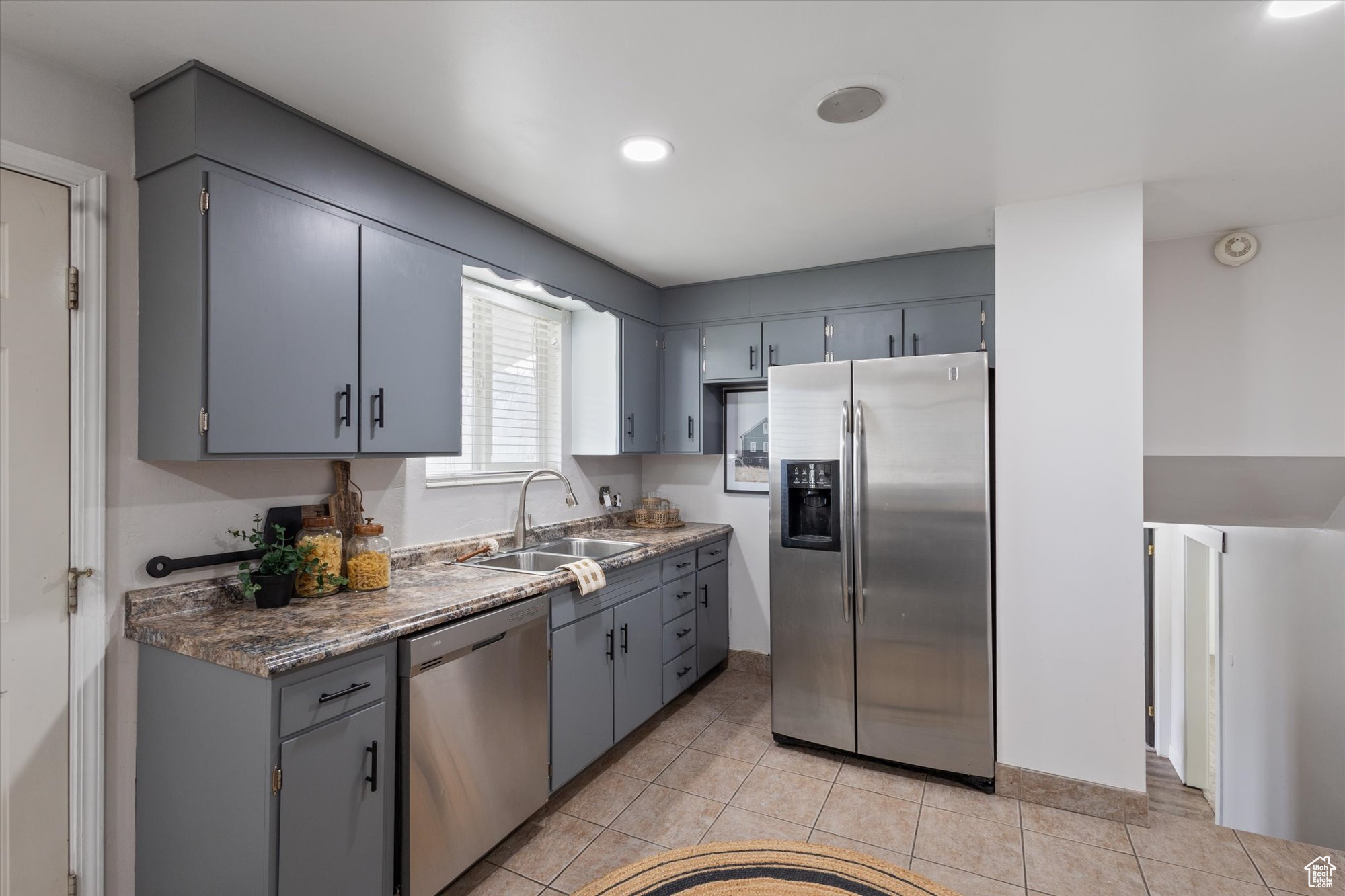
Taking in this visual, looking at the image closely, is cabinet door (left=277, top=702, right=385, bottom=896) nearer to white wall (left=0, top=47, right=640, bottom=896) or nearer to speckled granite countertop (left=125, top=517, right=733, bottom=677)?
speckled granite countertop (left=125, top=517, right=733, bottom=677)

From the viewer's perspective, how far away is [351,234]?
2.08 m

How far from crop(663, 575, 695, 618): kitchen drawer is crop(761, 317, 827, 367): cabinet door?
133 cm

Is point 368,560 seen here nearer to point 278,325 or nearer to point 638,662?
point 278,325

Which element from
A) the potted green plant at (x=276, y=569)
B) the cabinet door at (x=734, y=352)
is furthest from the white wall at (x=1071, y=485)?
the potted green plant at (x=276, y=569)

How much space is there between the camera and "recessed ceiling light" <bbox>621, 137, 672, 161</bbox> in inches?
83.0

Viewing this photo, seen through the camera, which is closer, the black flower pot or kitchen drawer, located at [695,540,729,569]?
the black flower pot

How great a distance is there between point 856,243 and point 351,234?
228cm

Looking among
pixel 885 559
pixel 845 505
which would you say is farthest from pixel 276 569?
pixel 885 559

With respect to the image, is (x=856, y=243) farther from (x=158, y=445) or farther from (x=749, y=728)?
(x=158, y=445)

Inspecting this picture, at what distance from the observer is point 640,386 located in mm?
3799

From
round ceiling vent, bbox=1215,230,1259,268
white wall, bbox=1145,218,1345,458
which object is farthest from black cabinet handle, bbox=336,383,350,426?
round ceiling vent, bbox=1215,230,1259,268

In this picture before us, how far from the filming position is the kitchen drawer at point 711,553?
3646mm

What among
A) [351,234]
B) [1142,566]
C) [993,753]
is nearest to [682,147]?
[351,234]

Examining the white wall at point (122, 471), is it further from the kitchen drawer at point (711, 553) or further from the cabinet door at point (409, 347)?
the kitchen drawer at point (711, 553)
